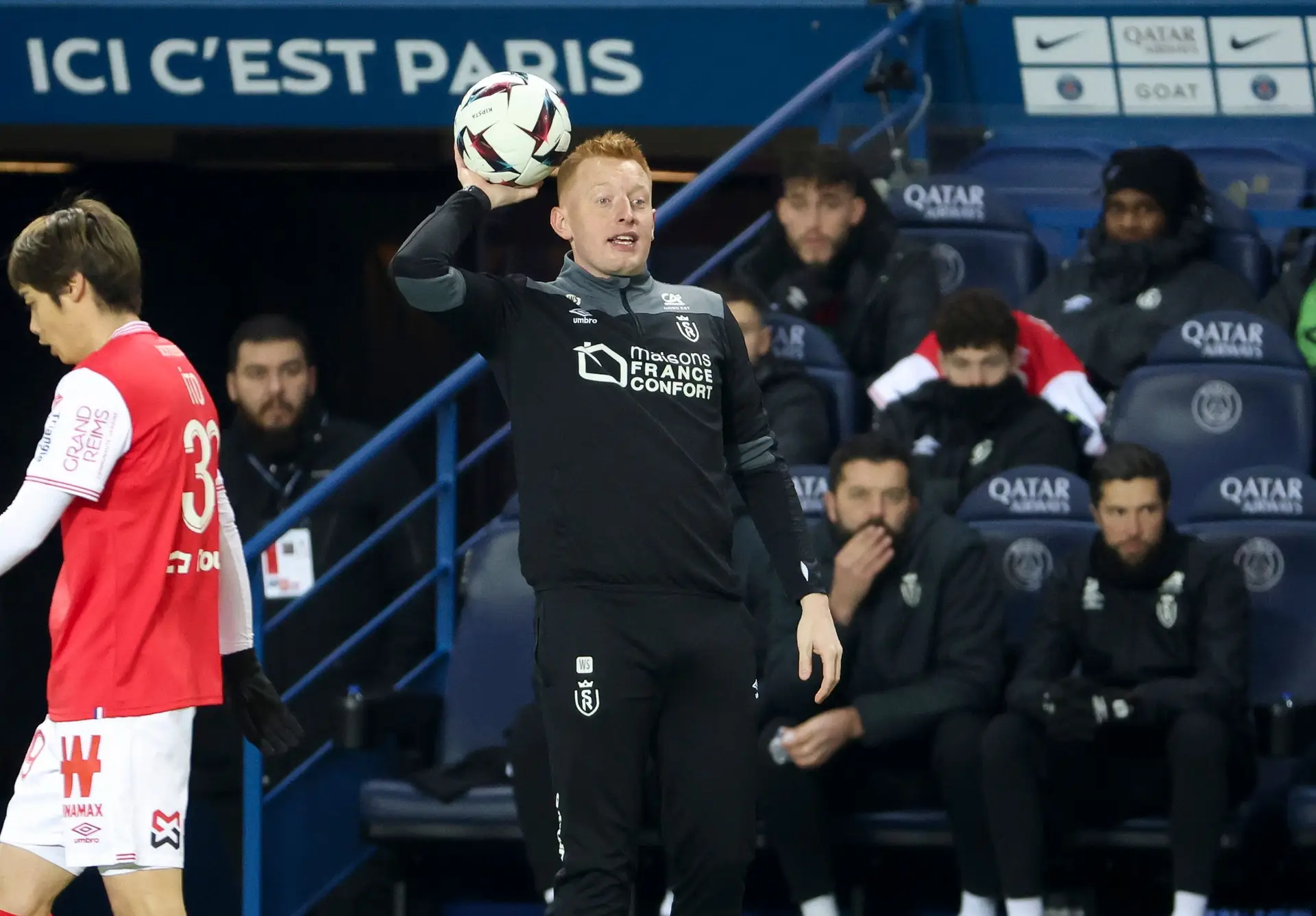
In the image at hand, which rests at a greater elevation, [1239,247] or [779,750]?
[1239,247]

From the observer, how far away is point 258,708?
4129 mm

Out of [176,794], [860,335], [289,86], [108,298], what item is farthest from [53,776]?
[289,86]

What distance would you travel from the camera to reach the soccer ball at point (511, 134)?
383cm

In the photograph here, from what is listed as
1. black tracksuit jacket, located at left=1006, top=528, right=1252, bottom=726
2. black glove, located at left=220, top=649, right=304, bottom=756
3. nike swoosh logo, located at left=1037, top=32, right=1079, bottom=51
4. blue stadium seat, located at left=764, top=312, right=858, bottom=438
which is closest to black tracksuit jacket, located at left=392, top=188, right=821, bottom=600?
black glove, located at left=220, top=649, right=304, bottom=756

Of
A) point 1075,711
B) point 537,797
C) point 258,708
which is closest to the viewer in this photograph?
point 258,708

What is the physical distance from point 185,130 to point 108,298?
221 inches

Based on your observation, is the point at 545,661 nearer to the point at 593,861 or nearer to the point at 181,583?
the point at 593,861

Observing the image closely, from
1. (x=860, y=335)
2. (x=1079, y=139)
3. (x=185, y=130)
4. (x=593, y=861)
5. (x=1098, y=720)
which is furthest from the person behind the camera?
(x=185, y=130)

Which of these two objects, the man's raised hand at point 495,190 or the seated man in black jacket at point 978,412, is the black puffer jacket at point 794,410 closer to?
the seated man in black jacket at point 978,412

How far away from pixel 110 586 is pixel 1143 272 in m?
4.23

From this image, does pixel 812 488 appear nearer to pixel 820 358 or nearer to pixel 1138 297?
pixel 820 358

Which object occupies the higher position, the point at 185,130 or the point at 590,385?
the point at 185,130

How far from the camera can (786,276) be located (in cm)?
713

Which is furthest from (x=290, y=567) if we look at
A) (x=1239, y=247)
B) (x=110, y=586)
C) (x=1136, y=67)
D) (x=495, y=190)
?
(x=1136, y=67)
